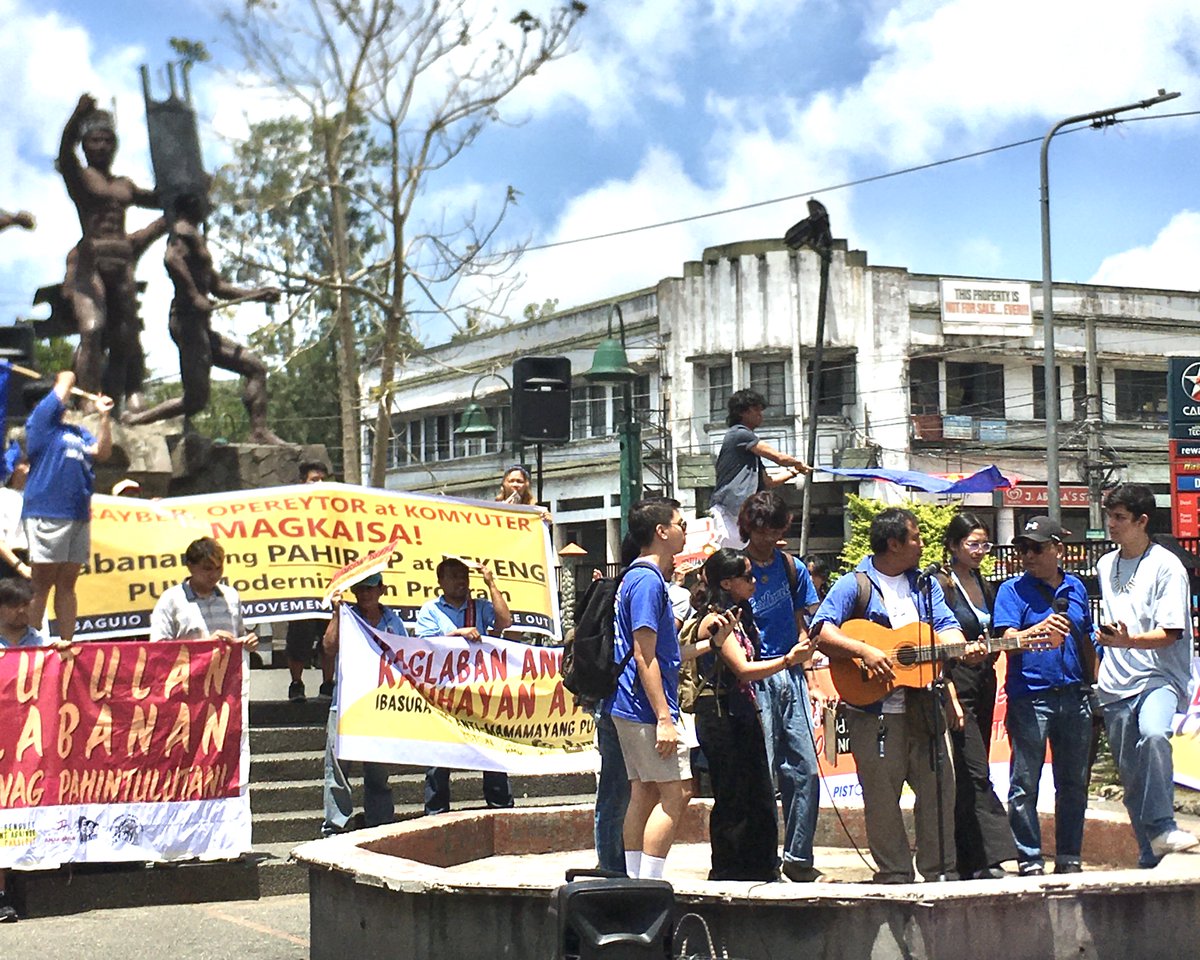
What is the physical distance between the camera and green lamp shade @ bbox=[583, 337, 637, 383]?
68.7 feet

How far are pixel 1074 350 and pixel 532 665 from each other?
39.0 meters

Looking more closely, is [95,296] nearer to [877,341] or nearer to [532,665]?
[532,665]

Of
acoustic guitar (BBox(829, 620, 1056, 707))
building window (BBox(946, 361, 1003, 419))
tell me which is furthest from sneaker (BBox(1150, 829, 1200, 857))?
building window (BBox(946, 361, 1003, 419))

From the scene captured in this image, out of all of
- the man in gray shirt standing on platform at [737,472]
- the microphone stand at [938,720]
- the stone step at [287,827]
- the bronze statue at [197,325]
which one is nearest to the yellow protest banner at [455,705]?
the stone step at [287,827]

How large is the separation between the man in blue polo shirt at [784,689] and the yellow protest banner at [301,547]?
152 inches

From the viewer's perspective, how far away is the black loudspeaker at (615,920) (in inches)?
209

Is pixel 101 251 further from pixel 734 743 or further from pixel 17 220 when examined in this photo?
pixel 734 743

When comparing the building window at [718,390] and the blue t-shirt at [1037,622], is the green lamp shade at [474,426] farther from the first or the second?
the blue t-shirt at [1037,622]

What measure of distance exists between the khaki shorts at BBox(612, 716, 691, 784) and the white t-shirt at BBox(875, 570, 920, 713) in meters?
1.11

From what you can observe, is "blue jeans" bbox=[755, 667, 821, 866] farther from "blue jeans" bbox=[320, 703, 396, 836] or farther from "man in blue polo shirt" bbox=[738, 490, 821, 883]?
"blue jeans" bbox=[320, 703, 396, 836]

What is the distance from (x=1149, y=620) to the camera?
24.8 ft

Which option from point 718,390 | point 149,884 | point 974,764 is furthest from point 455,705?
point 718,390

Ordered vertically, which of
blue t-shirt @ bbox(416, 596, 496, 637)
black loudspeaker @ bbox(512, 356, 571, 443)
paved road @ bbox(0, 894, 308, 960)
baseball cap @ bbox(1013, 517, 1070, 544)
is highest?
black loudspeaker @ bbox(512, 356, 571, 443)

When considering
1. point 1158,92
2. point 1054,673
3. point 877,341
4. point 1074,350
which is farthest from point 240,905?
point 1074,350
